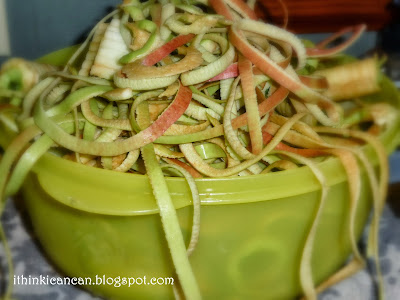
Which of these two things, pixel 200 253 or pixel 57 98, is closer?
pixel 200 253

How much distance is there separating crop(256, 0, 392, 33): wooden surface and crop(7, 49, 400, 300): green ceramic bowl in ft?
1.31

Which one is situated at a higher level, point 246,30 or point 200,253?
point 246,30

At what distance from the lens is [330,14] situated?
0.82m

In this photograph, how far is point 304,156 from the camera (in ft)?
1.47

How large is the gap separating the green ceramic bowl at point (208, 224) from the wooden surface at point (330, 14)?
40cm

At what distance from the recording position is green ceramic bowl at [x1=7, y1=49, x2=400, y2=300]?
0.39 m

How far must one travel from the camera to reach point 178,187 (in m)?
0.39

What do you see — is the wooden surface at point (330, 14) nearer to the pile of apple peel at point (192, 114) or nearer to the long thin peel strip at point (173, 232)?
the pile of apple peel at point (192, 114)

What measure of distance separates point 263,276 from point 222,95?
0.18 metres

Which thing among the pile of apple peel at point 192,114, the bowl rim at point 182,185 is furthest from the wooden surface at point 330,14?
the bowl rim at point 182,185

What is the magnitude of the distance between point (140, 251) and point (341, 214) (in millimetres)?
181

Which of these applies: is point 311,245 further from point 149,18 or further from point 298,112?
point 149,18

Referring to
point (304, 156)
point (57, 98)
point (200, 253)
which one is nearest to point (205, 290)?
point (200, 253)

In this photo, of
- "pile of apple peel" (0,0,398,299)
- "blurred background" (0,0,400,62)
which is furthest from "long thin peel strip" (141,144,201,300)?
"blurred background" (0,0,400,62)
